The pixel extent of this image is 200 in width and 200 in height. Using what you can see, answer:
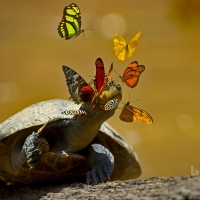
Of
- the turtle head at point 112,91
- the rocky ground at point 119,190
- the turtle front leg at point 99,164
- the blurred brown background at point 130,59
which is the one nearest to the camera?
the rocky ground at point 119,190

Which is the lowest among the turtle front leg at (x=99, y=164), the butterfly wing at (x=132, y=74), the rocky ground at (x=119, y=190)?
the rocky ground at (x=119, y=190)

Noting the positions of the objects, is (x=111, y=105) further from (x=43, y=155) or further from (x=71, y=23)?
(x=43, y=155)

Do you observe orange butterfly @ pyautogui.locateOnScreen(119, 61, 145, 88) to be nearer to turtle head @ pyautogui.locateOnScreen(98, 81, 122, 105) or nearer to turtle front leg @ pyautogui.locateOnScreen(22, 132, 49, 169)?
turtle head @ pyautogui.locateOnScreen(98, 81, 122, 105)

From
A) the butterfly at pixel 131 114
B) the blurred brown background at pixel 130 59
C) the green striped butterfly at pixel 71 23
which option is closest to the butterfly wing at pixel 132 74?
the butterfly at pixel 131 114

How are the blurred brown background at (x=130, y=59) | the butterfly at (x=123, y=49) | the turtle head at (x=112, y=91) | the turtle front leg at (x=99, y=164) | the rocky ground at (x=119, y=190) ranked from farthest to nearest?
1. the blurred brown background at (x=130, y=59)
2. the turtle front leg at (x=99, y=164)
3. the turtle head at (x=112, y=91)
4. the butterfly at (x=123, y=49)
5. the rocky ground at (x=119, y=190)

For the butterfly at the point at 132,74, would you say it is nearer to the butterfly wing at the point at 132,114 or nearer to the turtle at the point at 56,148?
the butterfly wing at the point at 132,114

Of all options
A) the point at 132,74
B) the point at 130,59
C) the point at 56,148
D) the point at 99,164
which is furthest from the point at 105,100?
the point at 130,59
